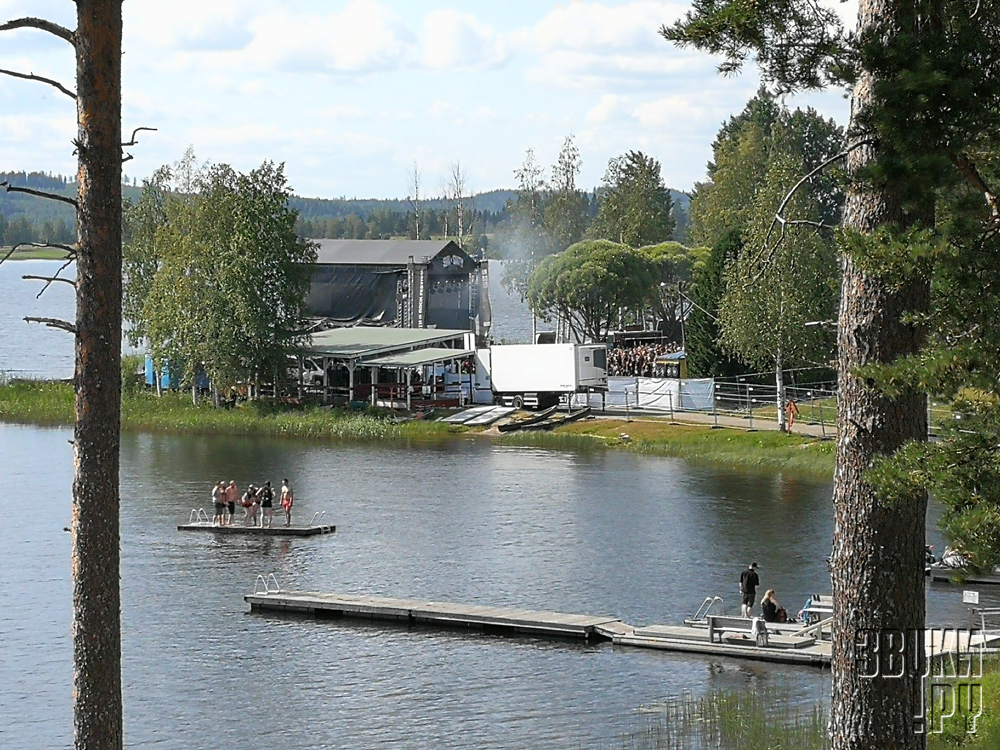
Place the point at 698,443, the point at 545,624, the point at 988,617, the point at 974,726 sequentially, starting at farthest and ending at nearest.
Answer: the point at 698,443
the point at 545,624
the point at 988,617
the point at 974,726

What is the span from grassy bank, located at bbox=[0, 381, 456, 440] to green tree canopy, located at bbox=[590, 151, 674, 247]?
150 ft

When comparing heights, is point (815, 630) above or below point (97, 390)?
below

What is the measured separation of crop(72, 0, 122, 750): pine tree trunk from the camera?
12453 mm

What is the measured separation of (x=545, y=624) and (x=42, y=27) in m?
19.4

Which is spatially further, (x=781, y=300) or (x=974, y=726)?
(x=781, y=300)

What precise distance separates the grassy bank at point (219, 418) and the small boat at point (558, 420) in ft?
12.4

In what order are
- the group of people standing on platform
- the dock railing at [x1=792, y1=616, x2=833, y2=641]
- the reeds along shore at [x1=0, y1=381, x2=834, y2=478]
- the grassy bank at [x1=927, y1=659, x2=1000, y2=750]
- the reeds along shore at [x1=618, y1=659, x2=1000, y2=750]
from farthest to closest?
the reeds along shore at [x1=0, y1=381, x2=834, y2=478], the group of people standing on platform, the dock railing at [x1=792, y1=616, x2=833, y2=641], the reeds along shore at [x1=618, y1=659, x2=1000, y2=750], the grassy bank at [x1=927, y1=659, x2=1000, y2=750]

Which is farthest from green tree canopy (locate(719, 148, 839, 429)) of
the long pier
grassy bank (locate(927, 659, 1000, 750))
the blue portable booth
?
grassy bank (locate(927, 659, 1000, 750))

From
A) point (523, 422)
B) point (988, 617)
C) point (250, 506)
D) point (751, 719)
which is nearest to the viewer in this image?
point (751, 719)

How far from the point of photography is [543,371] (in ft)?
211

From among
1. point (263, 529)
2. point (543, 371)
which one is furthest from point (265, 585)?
point (543, 371)

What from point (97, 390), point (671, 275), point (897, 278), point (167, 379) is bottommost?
point (167, 379)

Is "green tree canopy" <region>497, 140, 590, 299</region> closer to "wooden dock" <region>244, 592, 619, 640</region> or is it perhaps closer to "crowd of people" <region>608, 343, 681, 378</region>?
"crowd of people" <region>608, 343, 681, 378</region>

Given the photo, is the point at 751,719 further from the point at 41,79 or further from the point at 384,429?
the point at 384,429
